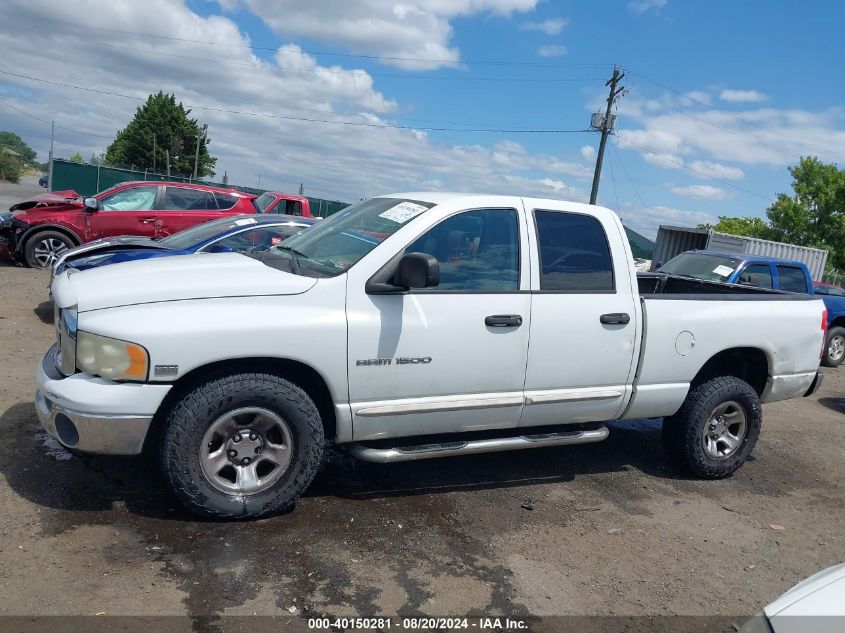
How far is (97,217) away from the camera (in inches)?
483

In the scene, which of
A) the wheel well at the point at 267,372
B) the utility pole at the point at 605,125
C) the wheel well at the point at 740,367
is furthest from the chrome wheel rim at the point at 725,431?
the utility pole at the point at 605,125

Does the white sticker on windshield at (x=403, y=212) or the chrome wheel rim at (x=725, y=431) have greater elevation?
the white sticker on windshield at (x=403, y=212)

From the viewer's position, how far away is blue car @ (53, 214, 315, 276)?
26.3 ft

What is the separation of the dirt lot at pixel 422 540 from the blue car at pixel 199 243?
231 cm

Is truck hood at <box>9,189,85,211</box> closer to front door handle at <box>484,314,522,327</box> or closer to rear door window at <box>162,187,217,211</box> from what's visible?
rear door window at <box>162,187,217,211</box>

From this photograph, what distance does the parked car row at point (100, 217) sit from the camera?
39.8 feet

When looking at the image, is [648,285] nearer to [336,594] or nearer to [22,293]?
[336,594]

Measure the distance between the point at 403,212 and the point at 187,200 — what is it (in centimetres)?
931

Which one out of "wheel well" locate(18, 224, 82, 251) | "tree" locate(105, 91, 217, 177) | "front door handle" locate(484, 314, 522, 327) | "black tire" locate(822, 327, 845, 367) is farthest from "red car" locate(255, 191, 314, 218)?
Result: "tree" locate(105, 91, 217, 177)

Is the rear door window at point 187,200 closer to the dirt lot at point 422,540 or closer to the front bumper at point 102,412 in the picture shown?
the dirt lot at point 422,540

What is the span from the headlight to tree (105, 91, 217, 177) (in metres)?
67.7

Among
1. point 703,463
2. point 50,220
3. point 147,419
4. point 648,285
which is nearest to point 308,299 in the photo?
point 147,419

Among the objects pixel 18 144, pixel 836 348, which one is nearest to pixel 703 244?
pixel 836 348

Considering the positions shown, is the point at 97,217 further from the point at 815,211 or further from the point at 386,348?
the point at 815,211
